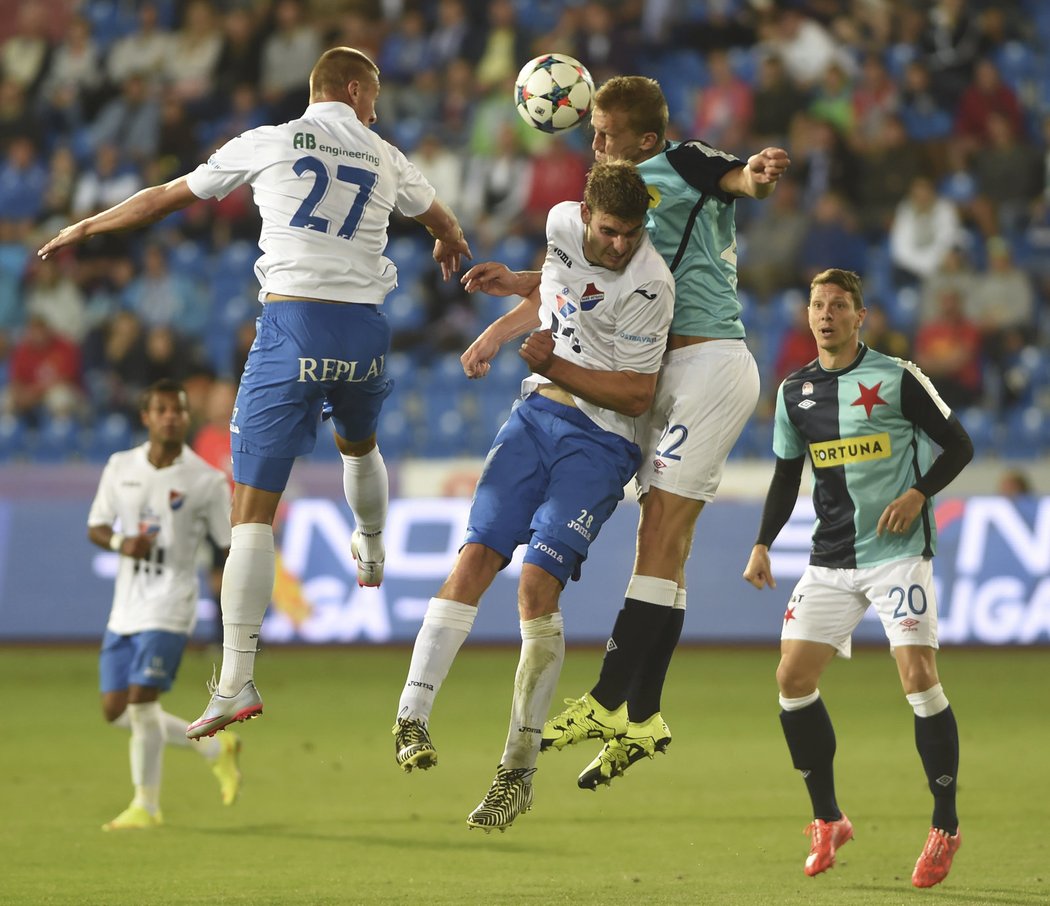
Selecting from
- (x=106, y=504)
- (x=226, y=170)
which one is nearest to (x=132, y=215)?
(x=226, y=170)

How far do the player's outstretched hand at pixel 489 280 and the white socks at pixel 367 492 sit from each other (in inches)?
49.6

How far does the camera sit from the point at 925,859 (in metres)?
7.62

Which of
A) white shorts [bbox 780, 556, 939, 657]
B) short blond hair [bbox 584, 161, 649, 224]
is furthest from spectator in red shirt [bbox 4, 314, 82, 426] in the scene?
short blond hair [bbox 584, 161, 649, 224]

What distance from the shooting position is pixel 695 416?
7016mm

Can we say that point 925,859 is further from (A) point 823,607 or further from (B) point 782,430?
(B) point 782,430

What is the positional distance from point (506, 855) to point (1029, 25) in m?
14.2

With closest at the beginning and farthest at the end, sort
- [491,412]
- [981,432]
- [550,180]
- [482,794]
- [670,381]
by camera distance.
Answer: [670,381]
[482,794]
[981,432]
[491,412]
[550,180]

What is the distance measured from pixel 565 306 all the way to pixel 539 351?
371 millimetres

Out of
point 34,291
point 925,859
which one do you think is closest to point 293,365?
point 925,859

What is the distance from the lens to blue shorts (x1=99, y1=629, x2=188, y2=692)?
10.0 m

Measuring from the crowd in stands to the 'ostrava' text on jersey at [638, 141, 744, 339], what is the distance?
331 inches

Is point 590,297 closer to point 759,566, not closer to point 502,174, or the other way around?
point 759,566

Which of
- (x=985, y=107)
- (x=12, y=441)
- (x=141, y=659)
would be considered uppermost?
(x=985, y=107)

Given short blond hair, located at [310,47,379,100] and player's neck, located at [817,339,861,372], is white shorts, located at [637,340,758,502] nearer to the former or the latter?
player's neck, located at [817,339,861,372]
